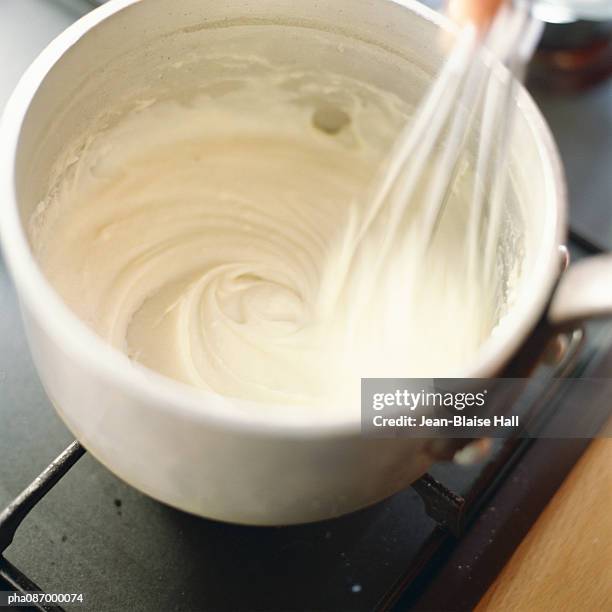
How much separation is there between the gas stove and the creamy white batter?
0.10m

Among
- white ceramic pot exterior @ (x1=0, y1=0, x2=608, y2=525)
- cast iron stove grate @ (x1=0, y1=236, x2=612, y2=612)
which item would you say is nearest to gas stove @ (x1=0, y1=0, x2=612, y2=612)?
cast iron stove grate @ (x1=0, y1=236, x2=612, y2=612)

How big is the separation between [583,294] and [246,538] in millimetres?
322

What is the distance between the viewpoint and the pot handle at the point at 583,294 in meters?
0.47

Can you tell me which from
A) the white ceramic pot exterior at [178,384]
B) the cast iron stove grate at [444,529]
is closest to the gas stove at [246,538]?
the cast iron stove grate at [444,529]

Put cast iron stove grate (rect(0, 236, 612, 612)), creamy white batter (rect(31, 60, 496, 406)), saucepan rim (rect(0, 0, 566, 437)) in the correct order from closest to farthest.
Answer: saucepan rim (rect(0, 0, 566, 437)) → cast iron stove grate (rect(0, 236, 612, 612)) → creamy white batter (rect(31, 60, 496, 406))

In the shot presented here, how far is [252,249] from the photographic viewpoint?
86cm

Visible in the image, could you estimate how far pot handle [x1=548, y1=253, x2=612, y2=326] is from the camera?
0.47 metres

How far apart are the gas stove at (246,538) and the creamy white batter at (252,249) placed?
0.33ft

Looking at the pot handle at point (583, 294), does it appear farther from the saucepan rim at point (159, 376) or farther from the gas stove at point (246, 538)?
the gas stove at point (246, 538)

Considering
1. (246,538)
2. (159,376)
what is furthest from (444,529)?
(159,376)

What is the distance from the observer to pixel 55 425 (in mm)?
698

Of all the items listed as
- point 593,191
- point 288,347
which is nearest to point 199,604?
point 288,347

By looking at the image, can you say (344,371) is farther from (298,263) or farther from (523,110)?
(523,110)

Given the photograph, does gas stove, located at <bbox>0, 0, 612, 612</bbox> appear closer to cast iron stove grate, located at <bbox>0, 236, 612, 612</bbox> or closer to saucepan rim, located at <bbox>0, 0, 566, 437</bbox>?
cast iron stove grate, located at <bbox>0, 236, 612, 612</bbox>
